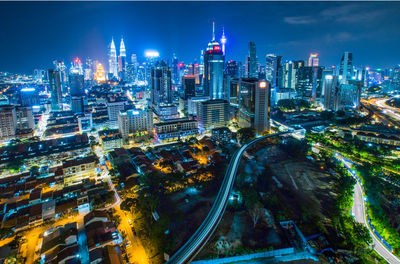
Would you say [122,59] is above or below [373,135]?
above

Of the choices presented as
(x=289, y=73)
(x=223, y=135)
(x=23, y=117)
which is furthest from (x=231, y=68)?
(x=23, y=117)

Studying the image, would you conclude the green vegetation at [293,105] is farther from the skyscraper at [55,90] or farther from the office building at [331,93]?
the skyscraper at [55,90]

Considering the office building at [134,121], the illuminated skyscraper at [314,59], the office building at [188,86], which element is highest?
the illuminated skyscraper at [314,59]

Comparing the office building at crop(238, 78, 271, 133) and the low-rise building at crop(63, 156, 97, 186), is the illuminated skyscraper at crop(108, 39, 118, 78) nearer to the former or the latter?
the office building at crop(238, 78, 271, 133)

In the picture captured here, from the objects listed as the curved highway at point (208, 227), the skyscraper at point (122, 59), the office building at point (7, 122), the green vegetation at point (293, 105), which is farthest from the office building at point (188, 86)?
the skyscraper at point (122, 59)

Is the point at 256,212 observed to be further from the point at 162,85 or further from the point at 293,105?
→ the point at 293,105

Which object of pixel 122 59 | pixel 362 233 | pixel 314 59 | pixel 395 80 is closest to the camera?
pixel 362 233

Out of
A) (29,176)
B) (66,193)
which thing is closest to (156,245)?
(66,193)
